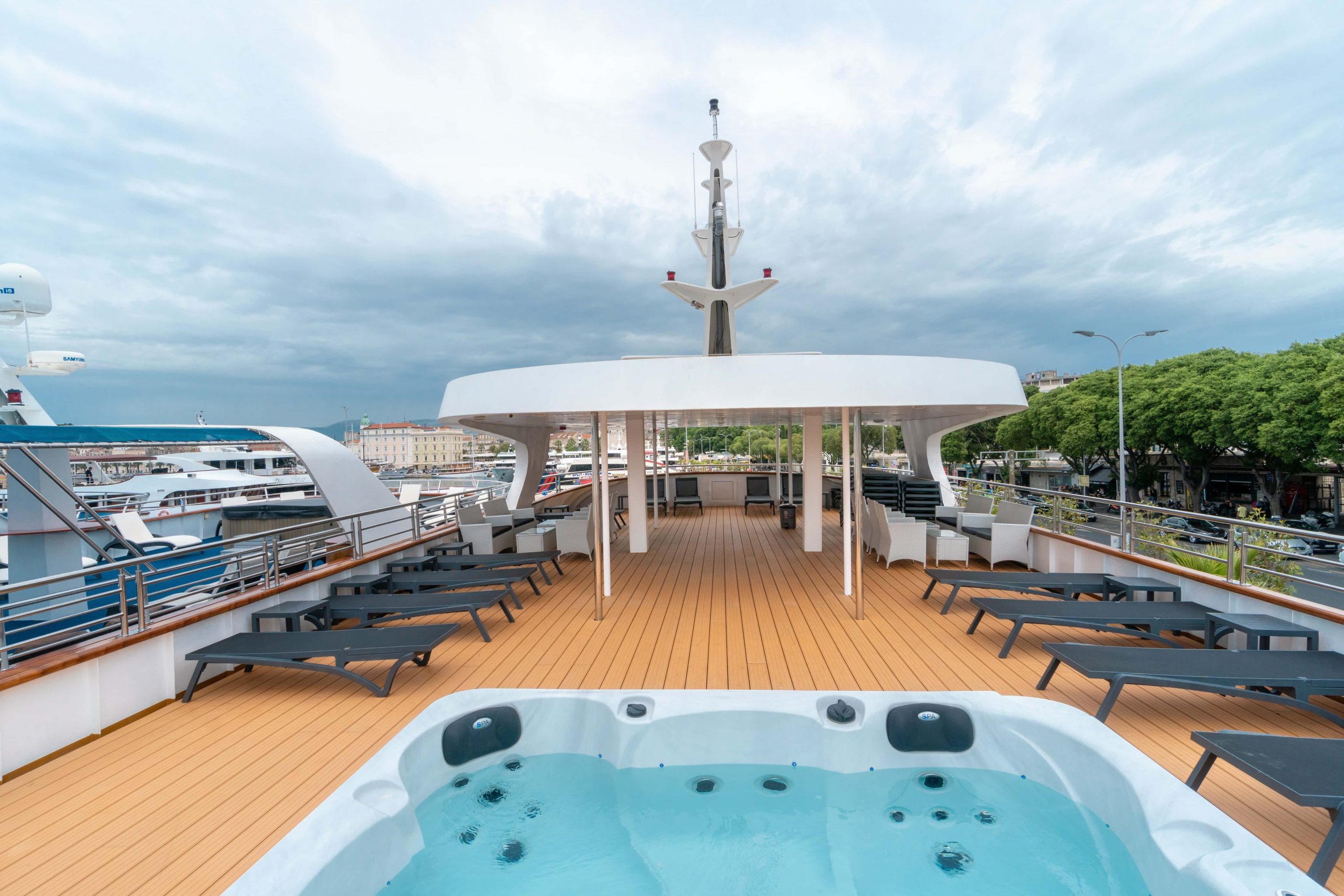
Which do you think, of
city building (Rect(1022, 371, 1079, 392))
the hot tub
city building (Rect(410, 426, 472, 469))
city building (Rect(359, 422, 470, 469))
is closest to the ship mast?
the hot tub

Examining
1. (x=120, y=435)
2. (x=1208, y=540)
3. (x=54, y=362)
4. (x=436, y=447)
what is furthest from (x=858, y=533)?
(x=436, y=447)

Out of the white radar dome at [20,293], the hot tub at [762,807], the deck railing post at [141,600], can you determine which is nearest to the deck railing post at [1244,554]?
the hot tub at [762,807]

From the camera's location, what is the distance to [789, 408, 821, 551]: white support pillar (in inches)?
326

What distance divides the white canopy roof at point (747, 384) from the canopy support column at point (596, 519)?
0.88m

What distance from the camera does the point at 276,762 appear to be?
126 inches

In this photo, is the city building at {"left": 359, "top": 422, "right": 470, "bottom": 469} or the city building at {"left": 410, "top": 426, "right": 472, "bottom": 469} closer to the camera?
the city building at {"left": 359, "top": 422, "right": 470, "bottom": 469}

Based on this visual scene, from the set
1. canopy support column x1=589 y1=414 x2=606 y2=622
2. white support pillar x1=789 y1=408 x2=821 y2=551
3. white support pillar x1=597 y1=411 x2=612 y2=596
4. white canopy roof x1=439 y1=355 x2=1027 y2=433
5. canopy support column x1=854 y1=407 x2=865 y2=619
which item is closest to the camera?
white canopy roof x1=439 y1=355 x2=1027 y2=433

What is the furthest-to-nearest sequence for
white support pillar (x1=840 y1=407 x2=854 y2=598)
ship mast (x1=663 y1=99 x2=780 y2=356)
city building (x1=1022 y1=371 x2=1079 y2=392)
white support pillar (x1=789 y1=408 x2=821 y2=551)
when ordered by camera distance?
city building (x1=1022 y1=371 x2=1079 y2=392)
ship mast (x1=663 y1=99 x2=780 y2=356)
white support pillar (x1=789 y1=408 x2=821 y2=551)
white support pillar (x1=840 y1=407 x2=854 y2=598)

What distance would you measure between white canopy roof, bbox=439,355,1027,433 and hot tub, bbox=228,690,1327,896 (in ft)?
6.94

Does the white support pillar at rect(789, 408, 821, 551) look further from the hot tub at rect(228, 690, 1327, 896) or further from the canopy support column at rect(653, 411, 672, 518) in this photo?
the canopy support column at rect(653, 411, 672, 518)

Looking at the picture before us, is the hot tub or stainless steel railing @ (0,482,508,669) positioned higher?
stainless steel railing @ (0,482,508,669)

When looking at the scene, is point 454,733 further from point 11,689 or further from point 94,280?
point 94,280

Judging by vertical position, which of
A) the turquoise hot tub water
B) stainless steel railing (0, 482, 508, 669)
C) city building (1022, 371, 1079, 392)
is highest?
→ city building (1022, 371, 1079, 392)

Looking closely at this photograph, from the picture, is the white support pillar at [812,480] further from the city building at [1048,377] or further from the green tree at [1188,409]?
the city building at [1048,377]
